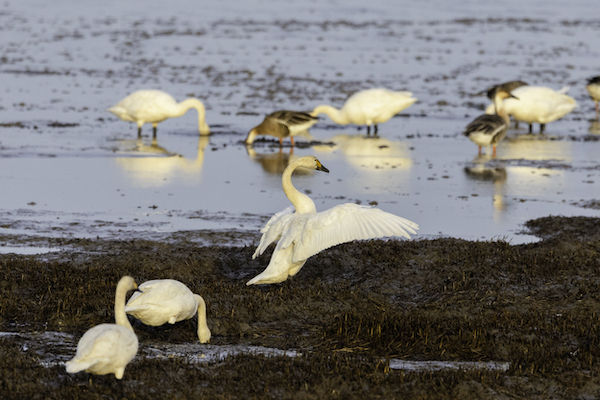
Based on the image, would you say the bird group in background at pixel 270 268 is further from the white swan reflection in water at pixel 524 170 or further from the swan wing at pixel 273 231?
the white swan reflection in water at pixel 524 170

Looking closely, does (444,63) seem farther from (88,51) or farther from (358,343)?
(358,343)

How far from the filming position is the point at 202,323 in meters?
6.73

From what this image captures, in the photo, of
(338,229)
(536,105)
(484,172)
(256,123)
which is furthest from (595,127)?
(338,229)

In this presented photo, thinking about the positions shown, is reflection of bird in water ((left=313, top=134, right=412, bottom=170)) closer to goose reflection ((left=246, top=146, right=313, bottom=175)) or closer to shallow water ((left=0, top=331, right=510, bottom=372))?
goose reflection ((left=246, top=146, right=313, bottom=175))

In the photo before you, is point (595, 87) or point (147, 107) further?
point (595, 87)

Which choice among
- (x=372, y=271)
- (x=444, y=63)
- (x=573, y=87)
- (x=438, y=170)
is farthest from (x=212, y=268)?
(x=444, y=63)

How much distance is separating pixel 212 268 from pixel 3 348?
3.20 metres

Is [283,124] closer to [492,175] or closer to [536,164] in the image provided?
[492,175]

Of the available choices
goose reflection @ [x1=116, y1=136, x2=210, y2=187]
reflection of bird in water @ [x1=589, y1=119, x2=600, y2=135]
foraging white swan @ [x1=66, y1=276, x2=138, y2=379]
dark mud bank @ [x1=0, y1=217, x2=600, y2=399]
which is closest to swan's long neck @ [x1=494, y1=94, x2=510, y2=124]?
reflection of bird in water @ [x1=589, y1=119, x2=600, y2=135]

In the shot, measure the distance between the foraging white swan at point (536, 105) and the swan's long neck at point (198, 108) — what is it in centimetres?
732

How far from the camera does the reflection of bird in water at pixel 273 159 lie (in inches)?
631

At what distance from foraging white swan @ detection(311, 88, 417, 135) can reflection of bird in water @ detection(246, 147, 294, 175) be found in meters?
2.20

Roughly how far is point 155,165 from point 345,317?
935 cm

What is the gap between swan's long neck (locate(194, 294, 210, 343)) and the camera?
22.0 ft
